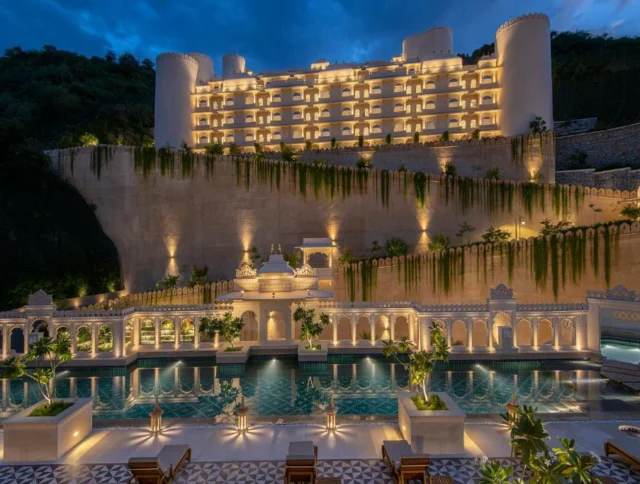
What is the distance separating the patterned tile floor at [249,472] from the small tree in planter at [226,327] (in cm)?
877

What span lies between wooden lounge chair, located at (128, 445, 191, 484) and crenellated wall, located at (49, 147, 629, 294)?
910 inches

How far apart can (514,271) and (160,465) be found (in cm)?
2133

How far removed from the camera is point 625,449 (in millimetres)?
7781

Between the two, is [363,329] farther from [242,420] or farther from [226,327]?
[242,420]

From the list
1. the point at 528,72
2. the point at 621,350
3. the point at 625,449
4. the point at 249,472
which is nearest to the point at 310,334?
the point at 249,472

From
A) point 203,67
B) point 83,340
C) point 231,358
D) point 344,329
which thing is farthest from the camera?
point 203,67

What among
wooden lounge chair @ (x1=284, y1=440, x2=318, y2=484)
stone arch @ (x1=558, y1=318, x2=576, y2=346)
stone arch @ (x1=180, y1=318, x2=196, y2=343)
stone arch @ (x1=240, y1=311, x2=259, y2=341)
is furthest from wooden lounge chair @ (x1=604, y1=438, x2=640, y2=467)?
stone arch @ (x1=180, y1=318, x2=196, y2=343)

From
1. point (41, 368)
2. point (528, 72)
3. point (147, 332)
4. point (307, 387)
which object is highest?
point (528, 72)

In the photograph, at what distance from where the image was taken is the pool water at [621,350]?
15758 millimetres

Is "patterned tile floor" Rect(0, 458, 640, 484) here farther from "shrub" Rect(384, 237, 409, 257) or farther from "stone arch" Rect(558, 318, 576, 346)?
"shrub" Rect(384, 237, 409, 257)

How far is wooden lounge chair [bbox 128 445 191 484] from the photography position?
22.5 ft

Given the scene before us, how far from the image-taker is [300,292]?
18547 mm

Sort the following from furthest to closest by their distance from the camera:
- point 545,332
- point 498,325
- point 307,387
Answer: point 545,332 < point 498,325 < point 307,387

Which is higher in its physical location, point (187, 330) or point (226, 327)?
point (226, 327)
